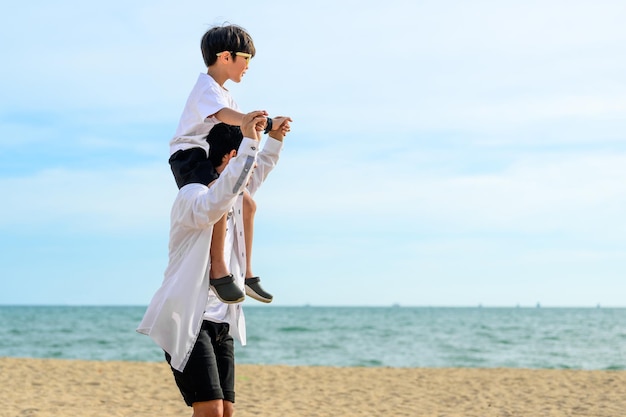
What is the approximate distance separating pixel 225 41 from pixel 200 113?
360 millimetres

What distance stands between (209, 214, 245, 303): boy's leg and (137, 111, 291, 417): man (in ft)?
0.11

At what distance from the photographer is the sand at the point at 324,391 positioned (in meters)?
9.34

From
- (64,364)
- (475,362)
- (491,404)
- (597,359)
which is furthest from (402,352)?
(491,404)

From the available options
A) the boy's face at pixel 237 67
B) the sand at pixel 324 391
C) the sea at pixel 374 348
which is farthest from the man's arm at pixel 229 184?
the sea at pixel 374 348

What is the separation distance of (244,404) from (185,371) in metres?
7.04

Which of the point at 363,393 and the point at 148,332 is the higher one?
the point at 148,332

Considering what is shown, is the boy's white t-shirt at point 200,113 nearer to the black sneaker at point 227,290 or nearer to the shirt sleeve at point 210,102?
the shirt sleeve at point 210,102

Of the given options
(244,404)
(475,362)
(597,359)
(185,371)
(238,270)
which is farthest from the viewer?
(597,359)

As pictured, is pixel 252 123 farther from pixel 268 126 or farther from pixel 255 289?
pixel 255 289

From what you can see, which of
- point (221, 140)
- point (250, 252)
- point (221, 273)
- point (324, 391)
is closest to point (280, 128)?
point (221, 140)

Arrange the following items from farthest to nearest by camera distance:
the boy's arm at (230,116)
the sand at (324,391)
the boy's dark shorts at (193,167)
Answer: the sand at (324,391)
the boy's dark shorts at (193,167)
the boy's arm at (230,116)

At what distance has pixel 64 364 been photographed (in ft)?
46.1

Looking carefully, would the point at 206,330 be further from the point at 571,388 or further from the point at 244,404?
the point at 571,388

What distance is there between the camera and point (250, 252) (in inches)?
132
